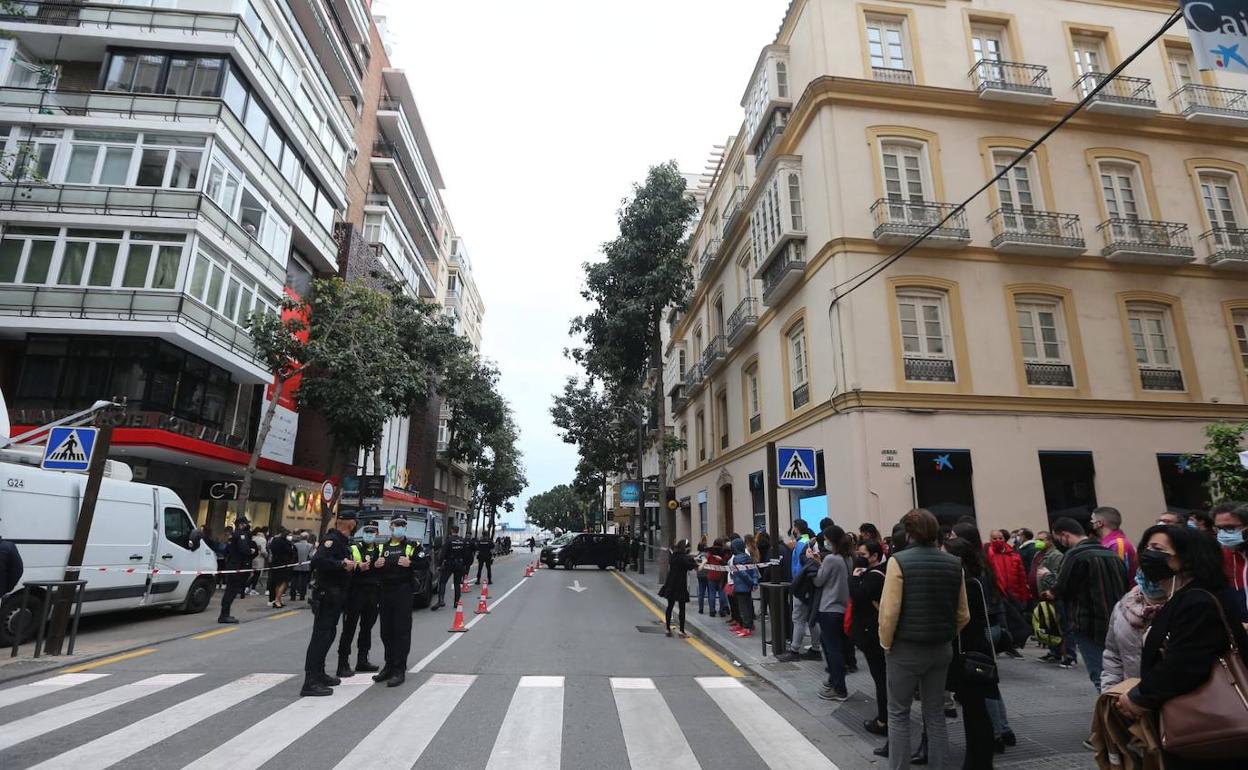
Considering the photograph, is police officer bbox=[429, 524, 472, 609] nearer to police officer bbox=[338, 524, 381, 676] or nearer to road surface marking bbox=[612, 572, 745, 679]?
road surface marking bbox=[612, 572, 745, 679]

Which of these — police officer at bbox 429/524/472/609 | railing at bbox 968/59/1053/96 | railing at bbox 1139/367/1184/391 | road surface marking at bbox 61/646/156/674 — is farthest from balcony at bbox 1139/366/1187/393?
road surface marking at bbox 61/646/156/674

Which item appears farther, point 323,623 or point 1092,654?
point 323,623

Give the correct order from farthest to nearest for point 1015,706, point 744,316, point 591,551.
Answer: point 591,551, point 744,316, point 1015,706

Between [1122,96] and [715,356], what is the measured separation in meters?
14.3

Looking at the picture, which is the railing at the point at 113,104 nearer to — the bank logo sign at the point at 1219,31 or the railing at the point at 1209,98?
the bank logo sign at the point at 1219,31

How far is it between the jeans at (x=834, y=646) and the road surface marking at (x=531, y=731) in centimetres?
292

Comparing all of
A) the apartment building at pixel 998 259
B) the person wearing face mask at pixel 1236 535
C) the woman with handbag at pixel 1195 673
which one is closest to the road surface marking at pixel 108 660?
the woman with handbag at pixel 1195 673

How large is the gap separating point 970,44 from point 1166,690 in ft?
65.6

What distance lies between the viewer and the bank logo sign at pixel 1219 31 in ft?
17.8

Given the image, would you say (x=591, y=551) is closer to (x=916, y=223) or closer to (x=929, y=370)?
(x=929, y=370)

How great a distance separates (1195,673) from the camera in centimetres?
297

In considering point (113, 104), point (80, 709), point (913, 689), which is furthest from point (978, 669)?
point (113, 104)

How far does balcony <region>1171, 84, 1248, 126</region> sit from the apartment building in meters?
0.08

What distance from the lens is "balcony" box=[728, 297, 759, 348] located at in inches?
834
